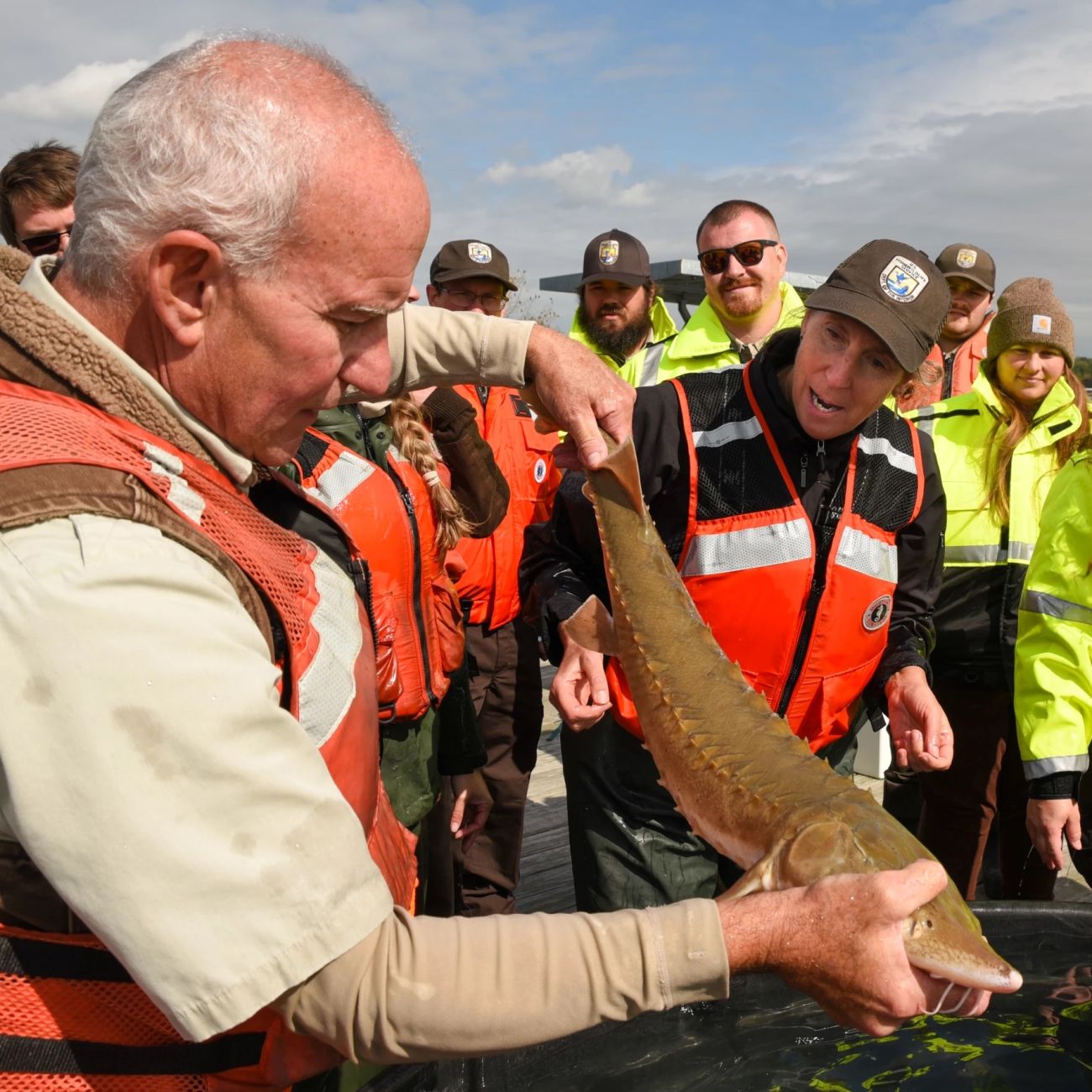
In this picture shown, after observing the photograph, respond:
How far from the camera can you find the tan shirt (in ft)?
3.68

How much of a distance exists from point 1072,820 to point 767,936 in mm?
2241

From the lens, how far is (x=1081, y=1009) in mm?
3006

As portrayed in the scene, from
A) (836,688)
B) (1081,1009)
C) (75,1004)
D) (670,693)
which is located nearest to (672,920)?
(75,1004)

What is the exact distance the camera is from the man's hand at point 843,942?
1467mm

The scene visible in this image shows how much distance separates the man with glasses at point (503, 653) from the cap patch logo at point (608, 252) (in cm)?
→ 166

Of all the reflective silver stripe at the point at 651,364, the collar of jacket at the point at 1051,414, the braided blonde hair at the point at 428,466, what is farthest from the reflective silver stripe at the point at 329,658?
the reflective silver stripe at the point at 651,364

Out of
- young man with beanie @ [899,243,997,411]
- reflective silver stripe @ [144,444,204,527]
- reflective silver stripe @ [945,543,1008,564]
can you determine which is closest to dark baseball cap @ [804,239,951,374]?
reflective silver stripe @ [945,543,1008,564]

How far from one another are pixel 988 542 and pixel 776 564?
5.73ft

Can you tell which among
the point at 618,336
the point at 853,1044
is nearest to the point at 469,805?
the point at 853,1044

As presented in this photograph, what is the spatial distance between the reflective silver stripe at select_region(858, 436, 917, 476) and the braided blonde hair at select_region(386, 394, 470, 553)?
4.47 feet

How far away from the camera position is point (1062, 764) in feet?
10.7

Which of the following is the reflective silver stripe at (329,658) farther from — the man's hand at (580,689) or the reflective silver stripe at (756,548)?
the reflective silver stripe at (756,548)

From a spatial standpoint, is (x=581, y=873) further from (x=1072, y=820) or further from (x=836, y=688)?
(x=1072, y=820)

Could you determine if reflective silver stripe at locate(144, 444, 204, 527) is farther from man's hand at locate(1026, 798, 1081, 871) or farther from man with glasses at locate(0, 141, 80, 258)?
man with glasses at locate(0, 141, 80, 258)
